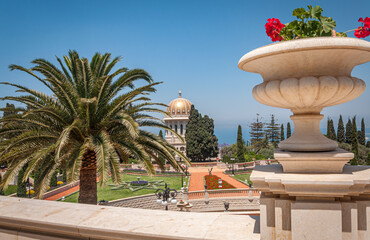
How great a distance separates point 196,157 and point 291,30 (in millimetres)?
48773

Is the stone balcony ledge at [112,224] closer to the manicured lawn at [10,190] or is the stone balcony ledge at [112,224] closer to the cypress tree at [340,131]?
the manicured lawn at [10,190]

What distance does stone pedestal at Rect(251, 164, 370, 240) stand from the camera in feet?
7.33

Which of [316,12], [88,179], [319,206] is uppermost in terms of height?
[316,12]

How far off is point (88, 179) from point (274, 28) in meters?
8.40

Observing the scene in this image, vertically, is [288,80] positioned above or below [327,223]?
above

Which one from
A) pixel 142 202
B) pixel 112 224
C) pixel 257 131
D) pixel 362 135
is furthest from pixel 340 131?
pixel 112 224

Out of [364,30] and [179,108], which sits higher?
[179,108]

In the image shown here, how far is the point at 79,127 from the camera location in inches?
346

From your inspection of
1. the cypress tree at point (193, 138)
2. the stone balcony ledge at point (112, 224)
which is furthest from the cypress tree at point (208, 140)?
the stone balcony ledge at point (112, 224)

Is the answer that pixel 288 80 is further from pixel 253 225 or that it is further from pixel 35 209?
pixel 35 209

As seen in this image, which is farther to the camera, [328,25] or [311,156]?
[328,25]

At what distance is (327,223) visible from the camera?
224cm

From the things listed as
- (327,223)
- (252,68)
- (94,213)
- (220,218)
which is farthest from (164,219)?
(252,68)

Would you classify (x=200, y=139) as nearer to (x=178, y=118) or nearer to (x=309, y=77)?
(x=178, y=118)
